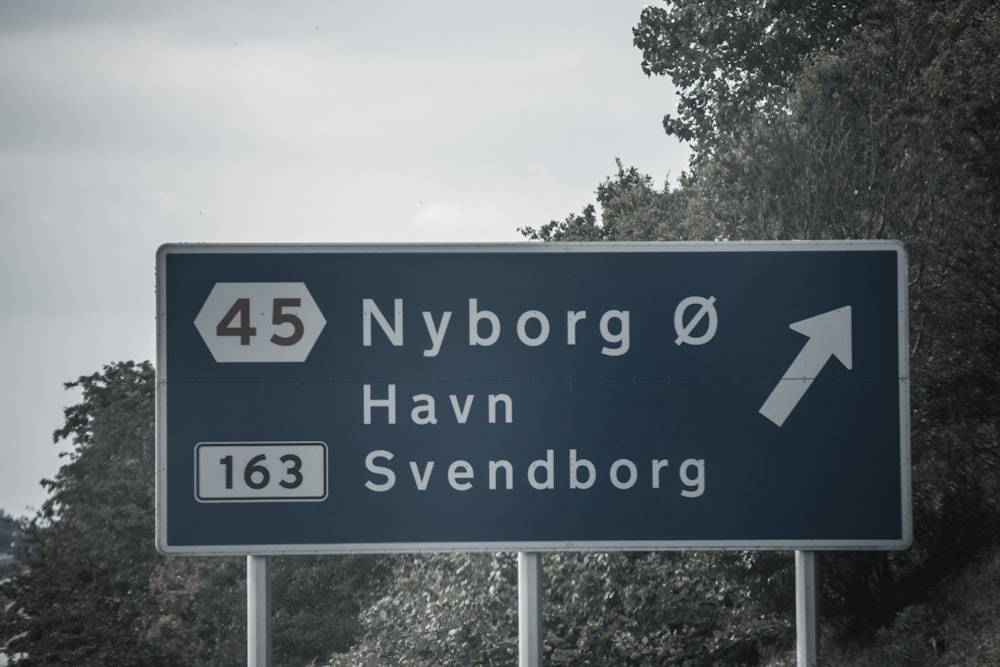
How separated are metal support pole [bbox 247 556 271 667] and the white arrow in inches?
104

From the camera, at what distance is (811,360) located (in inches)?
259

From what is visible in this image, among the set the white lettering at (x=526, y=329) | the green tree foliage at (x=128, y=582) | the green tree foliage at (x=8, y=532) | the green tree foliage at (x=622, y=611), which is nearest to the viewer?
the white lettering at (x=526, y=329)

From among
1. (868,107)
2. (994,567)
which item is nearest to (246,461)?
(994,567)

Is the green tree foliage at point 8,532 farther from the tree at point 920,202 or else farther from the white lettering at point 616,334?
the white lettering at point 616,334

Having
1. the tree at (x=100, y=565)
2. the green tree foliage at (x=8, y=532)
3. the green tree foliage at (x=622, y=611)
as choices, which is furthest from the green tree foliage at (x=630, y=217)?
the green tree foliage at (x=8, y=532)

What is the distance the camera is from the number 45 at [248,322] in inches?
255

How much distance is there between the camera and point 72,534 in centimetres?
4691

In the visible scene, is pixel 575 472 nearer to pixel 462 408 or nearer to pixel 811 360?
pixel 462 408

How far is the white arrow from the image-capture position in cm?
655

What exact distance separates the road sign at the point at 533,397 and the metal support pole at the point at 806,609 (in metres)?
0.26

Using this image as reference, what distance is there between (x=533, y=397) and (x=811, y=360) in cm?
142

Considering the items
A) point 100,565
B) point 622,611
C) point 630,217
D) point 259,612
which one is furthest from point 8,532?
point 259,612

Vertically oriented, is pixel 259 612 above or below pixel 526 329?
below

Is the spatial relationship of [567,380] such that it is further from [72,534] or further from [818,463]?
[72,534]
